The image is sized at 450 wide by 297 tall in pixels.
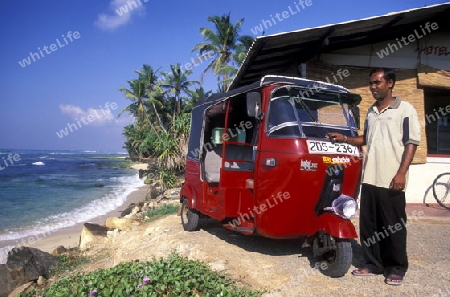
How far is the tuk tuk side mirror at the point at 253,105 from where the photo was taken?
4352 millimetres

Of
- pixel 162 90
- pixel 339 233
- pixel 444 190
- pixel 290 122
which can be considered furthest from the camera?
pixel 162 90

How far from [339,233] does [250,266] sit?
1367 millimetres

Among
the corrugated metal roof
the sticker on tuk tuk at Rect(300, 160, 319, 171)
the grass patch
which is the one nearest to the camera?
the sticker on tuk tuk at Rect(300, 160, 319, 171)

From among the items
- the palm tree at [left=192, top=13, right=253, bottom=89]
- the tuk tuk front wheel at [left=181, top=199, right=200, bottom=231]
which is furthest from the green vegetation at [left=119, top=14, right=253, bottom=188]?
the tuk tuk front wheel at [left=181, top=199, right=200, bottom=231]

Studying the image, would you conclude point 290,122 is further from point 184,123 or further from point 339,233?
point 184,123

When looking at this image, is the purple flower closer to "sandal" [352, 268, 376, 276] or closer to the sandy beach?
"sandal" [352, 268, 376, 276]

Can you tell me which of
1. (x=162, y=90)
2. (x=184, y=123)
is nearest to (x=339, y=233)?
(x=184, y=123)

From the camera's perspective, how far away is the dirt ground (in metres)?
3.67

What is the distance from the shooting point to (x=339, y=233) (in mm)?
3807

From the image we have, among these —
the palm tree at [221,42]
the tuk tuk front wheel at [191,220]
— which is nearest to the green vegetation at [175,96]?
the palm tree at [221,42]

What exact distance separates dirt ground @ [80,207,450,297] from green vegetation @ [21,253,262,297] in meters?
0.31

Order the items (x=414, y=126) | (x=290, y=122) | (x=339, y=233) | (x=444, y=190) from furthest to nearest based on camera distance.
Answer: (x=444, y=190)
(x=290, y=122)
(x=339, y=233)
(x=414, y=126)

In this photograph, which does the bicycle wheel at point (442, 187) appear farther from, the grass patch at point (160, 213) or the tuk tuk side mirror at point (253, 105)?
the grass patch at point (160, 213)

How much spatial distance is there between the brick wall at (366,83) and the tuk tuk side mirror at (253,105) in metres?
4.33
